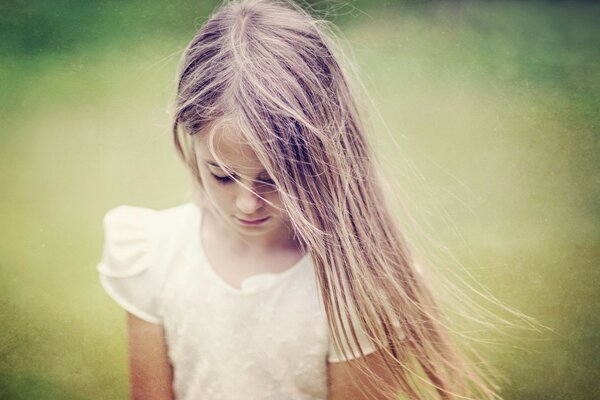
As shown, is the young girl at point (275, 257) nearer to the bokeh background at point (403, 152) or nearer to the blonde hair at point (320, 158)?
the blonde hair at point (320, 158)

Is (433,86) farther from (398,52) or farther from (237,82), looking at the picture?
(237,82)

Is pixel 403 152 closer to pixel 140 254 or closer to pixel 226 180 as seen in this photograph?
pixel 226 180

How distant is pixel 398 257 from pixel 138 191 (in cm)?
45

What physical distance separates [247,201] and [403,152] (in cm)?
34

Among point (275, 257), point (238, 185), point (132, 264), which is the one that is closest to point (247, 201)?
point (238, 185)

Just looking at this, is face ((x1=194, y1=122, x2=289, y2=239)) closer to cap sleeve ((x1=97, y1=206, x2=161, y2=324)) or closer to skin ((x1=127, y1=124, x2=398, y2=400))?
skin ((x1=127, y1=124, x2=398, y2=400))

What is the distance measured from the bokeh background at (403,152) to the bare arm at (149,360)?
8cm

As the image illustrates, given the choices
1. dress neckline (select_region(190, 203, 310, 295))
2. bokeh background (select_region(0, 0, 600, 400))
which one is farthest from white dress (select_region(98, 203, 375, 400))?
bokeh background (select_region(0, 0, 600, 400))

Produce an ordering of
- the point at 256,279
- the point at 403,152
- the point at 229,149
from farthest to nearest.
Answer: the point at 403,152 → the point at 256,279 → the point at 229,149

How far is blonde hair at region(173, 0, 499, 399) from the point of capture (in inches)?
27.0

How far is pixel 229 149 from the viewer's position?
0.69 metres

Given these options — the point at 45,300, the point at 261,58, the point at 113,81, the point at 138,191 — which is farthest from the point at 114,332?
the point at 261,58

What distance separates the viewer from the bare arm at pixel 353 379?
2.76 ft

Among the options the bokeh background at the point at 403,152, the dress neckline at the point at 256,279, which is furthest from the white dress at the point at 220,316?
the bokeh background at the point at 403,152
